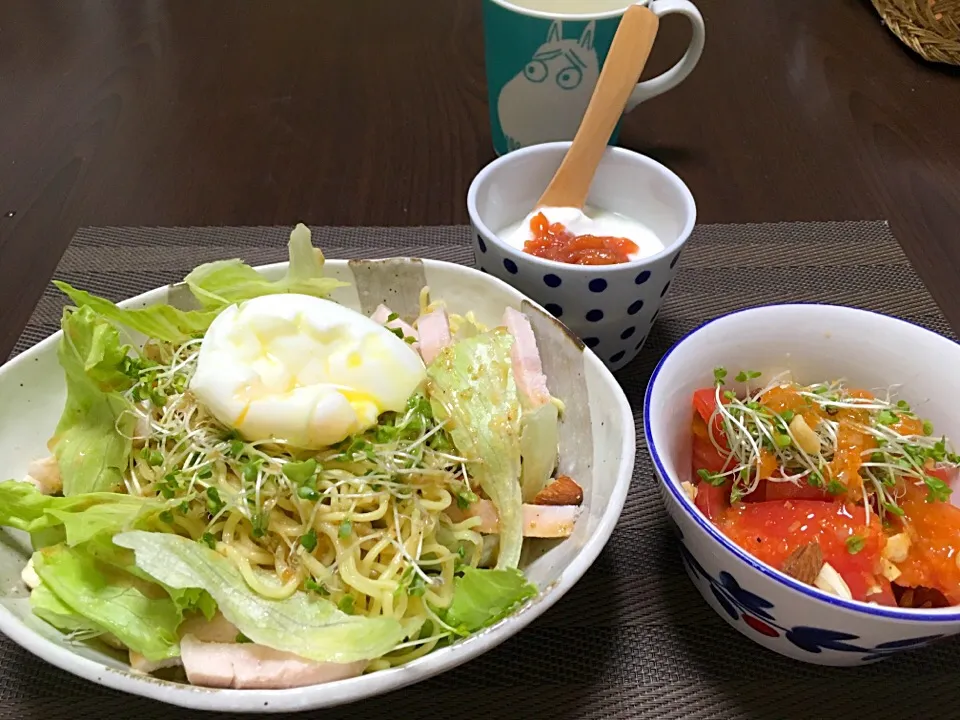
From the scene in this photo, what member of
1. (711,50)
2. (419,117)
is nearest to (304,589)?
(419,117)

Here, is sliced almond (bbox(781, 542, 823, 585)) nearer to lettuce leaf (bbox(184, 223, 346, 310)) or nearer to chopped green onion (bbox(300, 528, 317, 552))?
chopped green onion (bbox(300, 528, 317, 552))

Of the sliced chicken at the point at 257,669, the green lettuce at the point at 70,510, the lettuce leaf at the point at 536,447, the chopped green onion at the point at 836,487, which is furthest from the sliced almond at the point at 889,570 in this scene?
the green lettuce at the point at 70,510

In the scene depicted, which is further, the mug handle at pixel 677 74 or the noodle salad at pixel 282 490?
the mug handle at pixel 677 74

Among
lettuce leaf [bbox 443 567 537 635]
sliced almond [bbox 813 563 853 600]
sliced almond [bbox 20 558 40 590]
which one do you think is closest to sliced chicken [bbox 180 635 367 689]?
lettuce leaf [bbox 443 567 537 635]

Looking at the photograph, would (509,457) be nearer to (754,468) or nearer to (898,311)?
(754,468)

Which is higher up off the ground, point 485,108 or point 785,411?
point 785,411

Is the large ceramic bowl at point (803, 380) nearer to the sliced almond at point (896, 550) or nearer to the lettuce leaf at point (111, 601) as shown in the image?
the sliced almond at point (896, 550)
